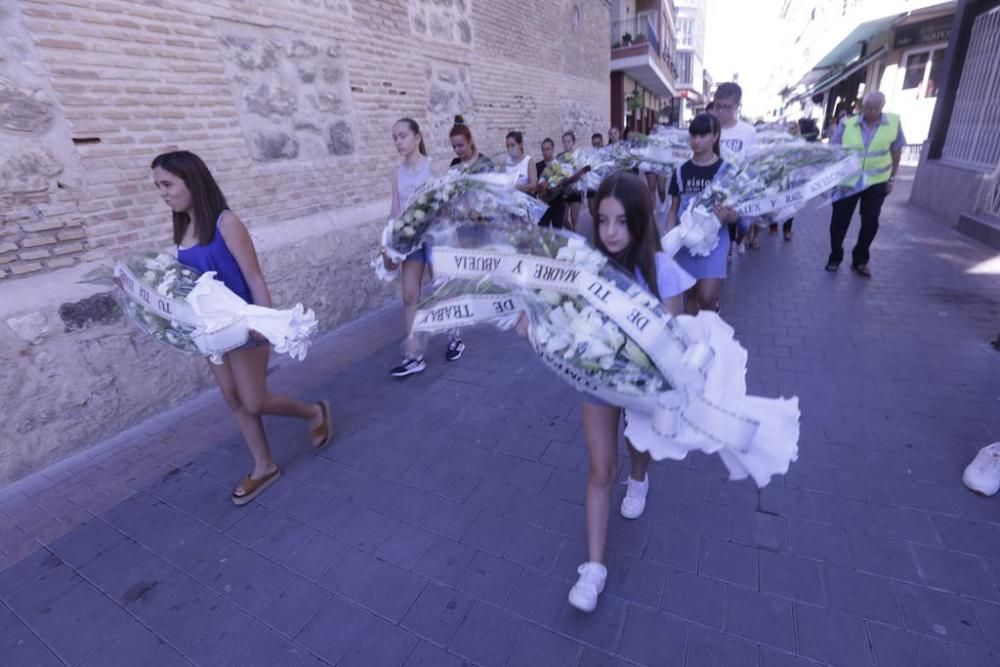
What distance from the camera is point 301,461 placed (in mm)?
3576

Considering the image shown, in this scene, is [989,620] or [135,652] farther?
[135,652]

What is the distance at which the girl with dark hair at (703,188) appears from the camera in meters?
3.73

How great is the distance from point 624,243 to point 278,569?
93.8 inches

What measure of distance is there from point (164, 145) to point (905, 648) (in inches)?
224

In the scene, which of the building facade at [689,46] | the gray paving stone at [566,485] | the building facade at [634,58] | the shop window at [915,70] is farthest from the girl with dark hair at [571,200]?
the building facade at [689,46]

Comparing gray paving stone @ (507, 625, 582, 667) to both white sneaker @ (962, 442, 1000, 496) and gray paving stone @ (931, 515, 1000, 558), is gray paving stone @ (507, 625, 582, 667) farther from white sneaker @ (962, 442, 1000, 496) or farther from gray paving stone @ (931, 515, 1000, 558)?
white sneaker @ (962, 442, 1000, 496)

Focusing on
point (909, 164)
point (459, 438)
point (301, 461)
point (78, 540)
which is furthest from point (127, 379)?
point (909, 164)

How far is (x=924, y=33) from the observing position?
1606 centimetres

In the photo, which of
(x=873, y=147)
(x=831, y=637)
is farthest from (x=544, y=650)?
(x=873, y=147)

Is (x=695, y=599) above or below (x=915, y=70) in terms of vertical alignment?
below

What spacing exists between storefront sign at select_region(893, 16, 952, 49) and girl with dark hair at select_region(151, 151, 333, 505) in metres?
20.8

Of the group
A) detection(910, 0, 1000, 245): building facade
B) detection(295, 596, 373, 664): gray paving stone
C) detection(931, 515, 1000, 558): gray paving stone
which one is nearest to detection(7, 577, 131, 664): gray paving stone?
detection(295, 596, 373, 664): gray paving stone

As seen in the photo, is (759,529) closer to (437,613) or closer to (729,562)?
(729,562)

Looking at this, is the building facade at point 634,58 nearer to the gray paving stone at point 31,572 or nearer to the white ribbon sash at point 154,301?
the white ribbon sash at point 154,301
